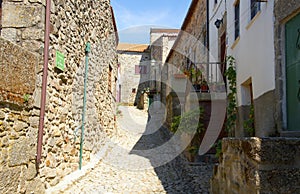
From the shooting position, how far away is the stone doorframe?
4.00m

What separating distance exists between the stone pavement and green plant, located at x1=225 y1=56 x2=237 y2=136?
0.95 m

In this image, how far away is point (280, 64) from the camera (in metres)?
4.11

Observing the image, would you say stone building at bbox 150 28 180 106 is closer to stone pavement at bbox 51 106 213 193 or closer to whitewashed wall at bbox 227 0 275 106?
stone pavement at bbox 51 106 213 193

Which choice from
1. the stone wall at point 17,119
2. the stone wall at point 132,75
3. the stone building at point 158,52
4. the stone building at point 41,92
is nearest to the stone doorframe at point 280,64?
the stone building at point 41,92

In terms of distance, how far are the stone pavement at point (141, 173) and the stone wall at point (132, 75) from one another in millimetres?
14403

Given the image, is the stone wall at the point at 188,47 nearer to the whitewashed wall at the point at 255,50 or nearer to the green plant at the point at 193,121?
the green plant at the point at 193,121

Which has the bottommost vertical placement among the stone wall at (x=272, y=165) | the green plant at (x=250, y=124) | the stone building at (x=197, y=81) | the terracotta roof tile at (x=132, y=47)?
the stone wall at (x=272, y=165)

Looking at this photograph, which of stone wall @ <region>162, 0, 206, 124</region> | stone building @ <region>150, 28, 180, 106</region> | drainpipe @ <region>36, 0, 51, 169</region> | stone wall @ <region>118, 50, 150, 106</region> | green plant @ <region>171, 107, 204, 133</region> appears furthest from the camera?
stone wall @ <region>118, 50, 150, 106</region>

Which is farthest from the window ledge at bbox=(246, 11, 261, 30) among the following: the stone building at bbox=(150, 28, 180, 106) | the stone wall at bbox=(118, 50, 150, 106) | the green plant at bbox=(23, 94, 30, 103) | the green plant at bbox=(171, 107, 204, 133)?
the stone wall at bbox=(118, 50, 150, 106)

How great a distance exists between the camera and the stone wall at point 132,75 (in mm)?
23312

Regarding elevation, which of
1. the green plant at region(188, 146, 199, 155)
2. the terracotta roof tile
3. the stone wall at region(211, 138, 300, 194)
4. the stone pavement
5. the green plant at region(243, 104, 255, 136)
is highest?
the terracotta roof tile

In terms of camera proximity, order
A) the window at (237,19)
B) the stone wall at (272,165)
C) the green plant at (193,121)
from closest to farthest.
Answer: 1. the stone wall at (272,165)
2. the green plant at (193,121)
3. the window at (237,19)

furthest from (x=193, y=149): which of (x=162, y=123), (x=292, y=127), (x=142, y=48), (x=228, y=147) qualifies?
(x=142, y=48)

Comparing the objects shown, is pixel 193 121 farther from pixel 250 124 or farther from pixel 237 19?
pixel 237 19
